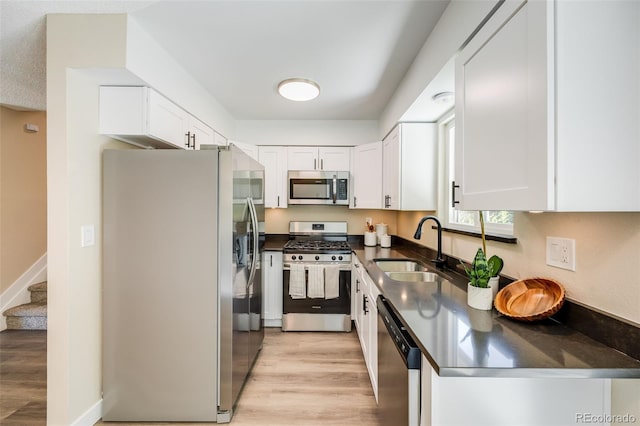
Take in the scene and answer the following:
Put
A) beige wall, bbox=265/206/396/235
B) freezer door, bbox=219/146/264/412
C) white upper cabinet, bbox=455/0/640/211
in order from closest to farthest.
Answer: white upper cabinet, bbox=455/0/640/211, freezer door, bbox=219/146/264/412, beige wall, bbox=265/206/396/235

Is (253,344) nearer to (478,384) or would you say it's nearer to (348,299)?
(348,299)

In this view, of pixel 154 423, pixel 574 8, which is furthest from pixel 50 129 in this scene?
pixel 574 8

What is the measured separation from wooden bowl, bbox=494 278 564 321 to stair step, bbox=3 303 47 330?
433cm

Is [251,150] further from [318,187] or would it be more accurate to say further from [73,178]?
[73,178]

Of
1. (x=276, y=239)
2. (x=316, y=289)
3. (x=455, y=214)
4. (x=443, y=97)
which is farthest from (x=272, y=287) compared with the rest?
(x=443, y=97)

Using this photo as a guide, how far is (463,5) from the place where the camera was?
1.34 meters

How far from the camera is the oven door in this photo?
3018mm

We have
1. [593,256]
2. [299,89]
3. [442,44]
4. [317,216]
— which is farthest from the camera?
[317,216]

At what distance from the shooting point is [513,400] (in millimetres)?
892

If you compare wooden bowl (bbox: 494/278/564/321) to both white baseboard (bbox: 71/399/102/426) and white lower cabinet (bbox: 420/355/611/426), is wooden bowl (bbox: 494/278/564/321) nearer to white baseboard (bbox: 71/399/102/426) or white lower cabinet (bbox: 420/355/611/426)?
white lower cabinet (bbox: 420/355/611/426)

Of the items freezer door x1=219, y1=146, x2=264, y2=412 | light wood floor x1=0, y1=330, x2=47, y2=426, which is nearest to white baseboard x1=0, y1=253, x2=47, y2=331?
light wood floor x1=0, y1=330, x2=47, y2=426

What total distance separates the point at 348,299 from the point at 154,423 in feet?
6.25

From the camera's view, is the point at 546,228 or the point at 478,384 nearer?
the point at 478,384

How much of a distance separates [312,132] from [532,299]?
2924 millimetres
